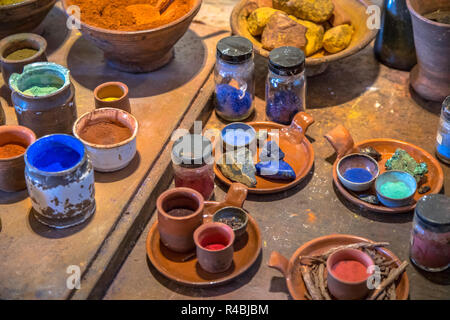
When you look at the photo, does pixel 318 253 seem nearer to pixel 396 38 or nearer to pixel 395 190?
pixel 395 190

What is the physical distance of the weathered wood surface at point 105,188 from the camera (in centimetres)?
201

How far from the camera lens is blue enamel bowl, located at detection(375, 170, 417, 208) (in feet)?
7.25

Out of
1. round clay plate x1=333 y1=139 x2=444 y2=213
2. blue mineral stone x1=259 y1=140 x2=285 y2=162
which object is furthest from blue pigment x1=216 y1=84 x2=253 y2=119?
round clay plate x1=333 y1=139 x2=444 y2=213

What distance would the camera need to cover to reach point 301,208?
229cm

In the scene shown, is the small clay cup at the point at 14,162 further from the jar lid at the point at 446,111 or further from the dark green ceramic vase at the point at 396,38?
the dark green ceramic vase at the point at 396,38

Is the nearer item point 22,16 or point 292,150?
point 292,150

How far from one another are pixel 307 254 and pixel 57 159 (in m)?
0.90

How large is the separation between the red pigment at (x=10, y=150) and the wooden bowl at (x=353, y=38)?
1049mm

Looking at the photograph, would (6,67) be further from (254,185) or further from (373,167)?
(373,167)

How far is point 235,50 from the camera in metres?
2.50

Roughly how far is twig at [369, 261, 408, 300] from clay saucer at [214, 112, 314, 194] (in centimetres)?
53

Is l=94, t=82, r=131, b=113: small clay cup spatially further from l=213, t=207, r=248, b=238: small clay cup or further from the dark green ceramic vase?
the dark green ceramic vase

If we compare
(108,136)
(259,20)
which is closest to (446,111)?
(259,20)

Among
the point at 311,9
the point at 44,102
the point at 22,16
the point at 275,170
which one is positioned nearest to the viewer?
the point at 44,102
